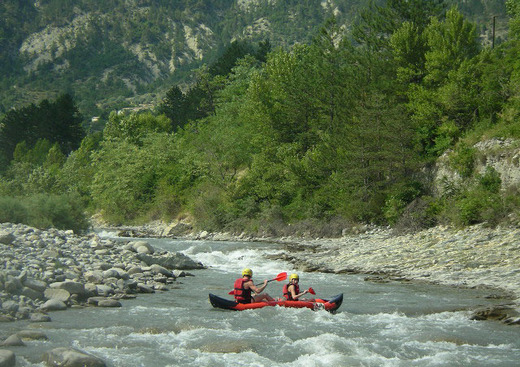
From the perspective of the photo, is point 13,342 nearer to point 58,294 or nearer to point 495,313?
point 58,294

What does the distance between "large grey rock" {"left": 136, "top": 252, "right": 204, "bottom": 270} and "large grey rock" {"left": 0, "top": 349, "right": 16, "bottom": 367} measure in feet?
39.9

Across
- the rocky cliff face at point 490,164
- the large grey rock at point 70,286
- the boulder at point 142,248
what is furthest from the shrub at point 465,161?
the large grey rock at point 70,286

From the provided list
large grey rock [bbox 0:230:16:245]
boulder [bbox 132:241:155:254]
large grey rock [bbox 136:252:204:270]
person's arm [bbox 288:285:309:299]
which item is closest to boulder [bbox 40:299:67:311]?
person's arm [bbox 288:285:309:299]

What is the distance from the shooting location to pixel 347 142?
3253 cm

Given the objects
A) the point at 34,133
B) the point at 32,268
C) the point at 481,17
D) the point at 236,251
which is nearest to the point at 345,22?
the point at 481,17

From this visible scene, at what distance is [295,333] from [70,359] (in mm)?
4404

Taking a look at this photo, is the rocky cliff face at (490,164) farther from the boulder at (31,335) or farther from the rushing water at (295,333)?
the boulder at (31,335)

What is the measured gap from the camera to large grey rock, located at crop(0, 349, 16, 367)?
8.58 m

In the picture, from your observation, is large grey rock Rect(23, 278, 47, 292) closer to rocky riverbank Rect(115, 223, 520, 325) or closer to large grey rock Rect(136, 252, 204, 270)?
large grey rock Rect(136, 252, 204, 270)

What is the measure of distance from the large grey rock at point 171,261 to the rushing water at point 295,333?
5.20 metres

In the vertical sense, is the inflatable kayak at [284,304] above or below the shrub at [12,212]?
below

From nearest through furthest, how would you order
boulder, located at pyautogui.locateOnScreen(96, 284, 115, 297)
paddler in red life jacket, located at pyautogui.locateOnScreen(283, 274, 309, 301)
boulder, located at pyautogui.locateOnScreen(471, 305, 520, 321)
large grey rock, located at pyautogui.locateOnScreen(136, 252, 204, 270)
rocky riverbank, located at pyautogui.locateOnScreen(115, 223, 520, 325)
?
1. boulder, located at pyautogui.locateOnScreen(471, 305, 520, 321)
2. paddler in red life jacket, located at pyautogui.locateOnScreen(283, 274, 309, 301)
3. boulder, located at pyautogui.locateOnScreen(96, 284, 115, 297)
4. rocky riverbank, located at pyautogui.locateOnScreen(115, 223, 520, 325)
5. large grey rock, located at pyautogui.locateOnScreen(136, 252, 204, 270)

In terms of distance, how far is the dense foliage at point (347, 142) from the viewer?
29.1 m

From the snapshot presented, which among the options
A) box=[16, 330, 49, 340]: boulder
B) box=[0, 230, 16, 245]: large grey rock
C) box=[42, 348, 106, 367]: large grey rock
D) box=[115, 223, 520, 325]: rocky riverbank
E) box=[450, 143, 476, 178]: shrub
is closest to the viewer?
box=[42, 348, 106, 367]: large grey rock
